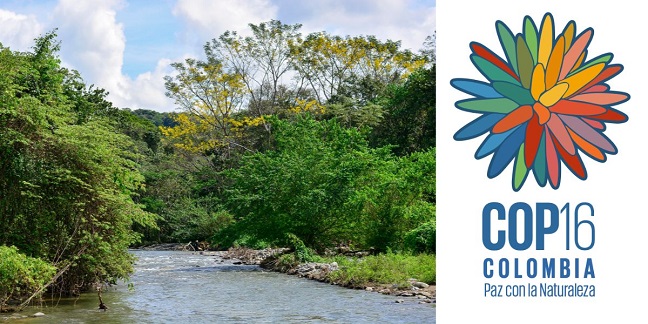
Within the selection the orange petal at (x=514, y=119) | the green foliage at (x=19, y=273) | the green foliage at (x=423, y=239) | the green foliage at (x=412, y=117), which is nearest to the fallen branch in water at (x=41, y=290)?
the green foliage at (x=19, y=273)

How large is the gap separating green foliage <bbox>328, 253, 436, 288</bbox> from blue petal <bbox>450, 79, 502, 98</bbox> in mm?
8755

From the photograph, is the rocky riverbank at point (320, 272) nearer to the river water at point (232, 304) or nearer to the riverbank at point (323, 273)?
the riverbank at point (323, 273)

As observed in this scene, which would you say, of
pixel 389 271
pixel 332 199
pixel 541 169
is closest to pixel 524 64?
pixel 541 169

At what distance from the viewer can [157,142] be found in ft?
155

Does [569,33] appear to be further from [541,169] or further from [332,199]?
[332,199]

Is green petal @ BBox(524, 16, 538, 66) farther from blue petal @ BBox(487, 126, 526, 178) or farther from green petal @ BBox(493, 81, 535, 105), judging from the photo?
blue petal @ BBox(487, 126, 526, 178)

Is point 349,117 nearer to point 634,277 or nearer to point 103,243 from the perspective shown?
point 103,243

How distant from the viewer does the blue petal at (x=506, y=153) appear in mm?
8562

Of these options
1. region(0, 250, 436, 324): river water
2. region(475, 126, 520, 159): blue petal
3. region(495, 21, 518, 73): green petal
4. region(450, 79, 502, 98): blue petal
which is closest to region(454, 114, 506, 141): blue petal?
region(475, 126, 520, 159): blue petal

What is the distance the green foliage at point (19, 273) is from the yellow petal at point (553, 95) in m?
7.97

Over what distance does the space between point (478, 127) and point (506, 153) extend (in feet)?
1.36

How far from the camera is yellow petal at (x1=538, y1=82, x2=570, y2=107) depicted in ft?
28.1

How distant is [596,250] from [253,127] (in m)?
34.3

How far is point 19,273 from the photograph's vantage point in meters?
12.1
